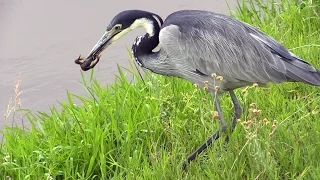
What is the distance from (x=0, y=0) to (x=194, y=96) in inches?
121

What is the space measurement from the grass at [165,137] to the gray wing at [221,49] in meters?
0.16

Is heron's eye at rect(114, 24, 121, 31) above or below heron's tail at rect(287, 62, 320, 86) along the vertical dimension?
above

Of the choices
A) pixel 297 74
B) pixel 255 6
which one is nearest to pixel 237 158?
pixel 297 74

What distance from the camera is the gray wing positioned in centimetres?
309

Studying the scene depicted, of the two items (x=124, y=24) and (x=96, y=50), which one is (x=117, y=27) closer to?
(x=124, y=24)

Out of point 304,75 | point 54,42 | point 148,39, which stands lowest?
point 304,75

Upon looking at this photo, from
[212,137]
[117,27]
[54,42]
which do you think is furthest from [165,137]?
[54,42]

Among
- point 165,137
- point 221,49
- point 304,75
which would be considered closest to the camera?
point 304,75

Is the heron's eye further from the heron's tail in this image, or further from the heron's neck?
the heron's tail

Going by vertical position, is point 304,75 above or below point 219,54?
below

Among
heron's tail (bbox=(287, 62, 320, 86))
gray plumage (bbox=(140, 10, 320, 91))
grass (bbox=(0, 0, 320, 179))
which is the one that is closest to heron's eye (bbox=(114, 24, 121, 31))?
gray plumage (bbox=(140, 10, 320, 91))

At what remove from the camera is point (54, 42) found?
512 cm

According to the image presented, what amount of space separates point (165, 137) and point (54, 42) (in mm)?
2053

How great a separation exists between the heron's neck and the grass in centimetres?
26
